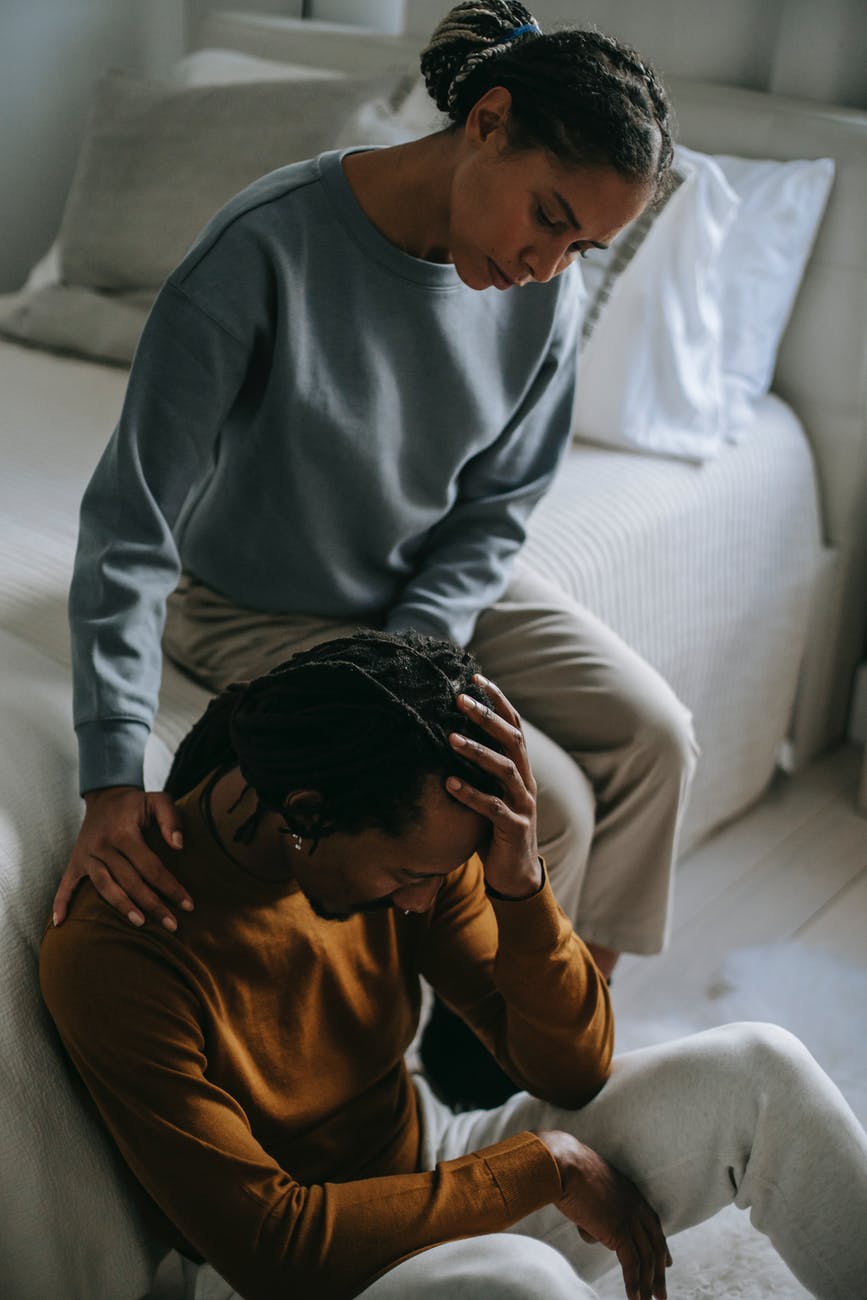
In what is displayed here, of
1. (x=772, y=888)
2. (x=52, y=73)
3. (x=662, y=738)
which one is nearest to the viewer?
(x=662, y=738)

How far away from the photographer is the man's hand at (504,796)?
0.89 metres

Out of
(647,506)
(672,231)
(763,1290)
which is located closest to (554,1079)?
(763,1290)

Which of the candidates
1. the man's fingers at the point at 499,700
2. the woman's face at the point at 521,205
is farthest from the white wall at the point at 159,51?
the man's fingers at the point at 499,700

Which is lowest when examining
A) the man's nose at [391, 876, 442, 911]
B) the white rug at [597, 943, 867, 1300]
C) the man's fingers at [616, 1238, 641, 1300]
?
the white rug at [597, 943, 867, 1300]

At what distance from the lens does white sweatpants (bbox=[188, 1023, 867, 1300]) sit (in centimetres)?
96

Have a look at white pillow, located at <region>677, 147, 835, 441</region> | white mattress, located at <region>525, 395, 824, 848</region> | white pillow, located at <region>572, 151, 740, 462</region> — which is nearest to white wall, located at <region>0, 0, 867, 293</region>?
white pillow, located at <region>677, 147, 835, 441</region>

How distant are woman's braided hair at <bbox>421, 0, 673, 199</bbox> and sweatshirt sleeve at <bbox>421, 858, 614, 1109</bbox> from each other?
564 millimetres

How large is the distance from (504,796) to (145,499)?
0.41 metres

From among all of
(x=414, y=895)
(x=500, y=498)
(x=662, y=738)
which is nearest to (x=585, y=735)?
(x=662, y=738)

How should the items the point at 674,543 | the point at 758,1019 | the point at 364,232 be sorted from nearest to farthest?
the point at 364,232 → the point at 758,1019 → the point at 674,543

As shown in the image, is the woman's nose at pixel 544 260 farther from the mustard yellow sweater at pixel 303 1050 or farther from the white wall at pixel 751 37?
the white wall at pixel 751 37

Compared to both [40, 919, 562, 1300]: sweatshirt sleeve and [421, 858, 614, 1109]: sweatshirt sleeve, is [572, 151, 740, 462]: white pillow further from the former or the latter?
[40, 919, 562, 1300]: sweatshirt sleeve

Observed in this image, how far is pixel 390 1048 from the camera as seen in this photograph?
3.43 ft

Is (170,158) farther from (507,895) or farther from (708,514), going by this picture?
(507,895)
